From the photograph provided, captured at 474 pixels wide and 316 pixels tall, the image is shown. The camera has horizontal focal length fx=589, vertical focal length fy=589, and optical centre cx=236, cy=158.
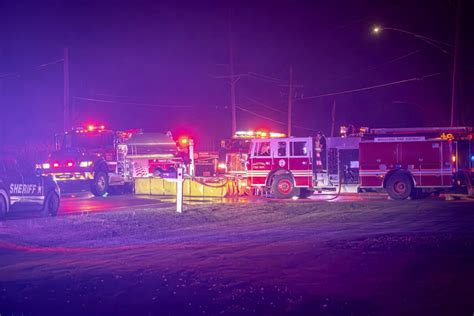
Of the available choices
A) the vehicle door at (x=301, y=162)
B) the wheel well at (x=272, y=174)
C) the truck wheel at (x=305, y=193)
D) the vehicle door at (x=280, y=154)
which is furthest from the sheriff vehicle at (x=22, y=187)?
the truck wheel at (x=305, y=193)

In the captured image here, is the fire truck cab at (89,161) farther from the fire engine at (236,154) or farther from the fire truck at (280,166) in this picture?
the fire truck at (280,166)

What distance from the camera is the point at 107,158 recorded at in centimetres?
2580

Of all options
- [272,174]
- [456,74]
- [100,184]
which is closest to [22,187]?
[100,184]

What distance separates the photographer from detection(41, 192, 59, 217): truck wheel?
55.9 ft

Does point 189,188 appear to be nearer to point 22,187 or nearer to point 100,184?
point 100,184

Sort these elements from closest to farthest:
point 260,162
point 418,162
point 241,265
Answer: point 241,265, point 418,162, point 260,162

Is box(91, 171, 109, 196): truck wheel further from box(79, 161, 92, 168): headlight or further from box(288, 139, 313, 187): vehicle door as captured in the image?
box(288, 139, 313, 187): vehicle door

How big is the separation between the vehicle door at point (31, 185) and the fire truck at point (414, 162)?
1150 cm

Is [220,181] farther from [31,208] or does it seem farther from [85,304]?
[85,304]

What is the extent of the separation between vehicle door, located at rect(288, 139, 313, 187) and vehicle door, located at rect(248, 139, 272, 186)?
914 millimetres

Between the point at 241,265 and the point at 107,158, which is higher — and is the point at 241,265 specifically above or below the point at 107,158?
below

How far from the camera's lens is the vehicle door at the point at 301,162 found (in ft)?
75.4

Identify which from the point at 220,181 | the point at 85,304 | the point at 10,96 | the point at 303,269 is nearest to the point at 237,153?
the point at 220,181

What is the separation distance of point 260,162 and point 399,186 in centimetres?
541
